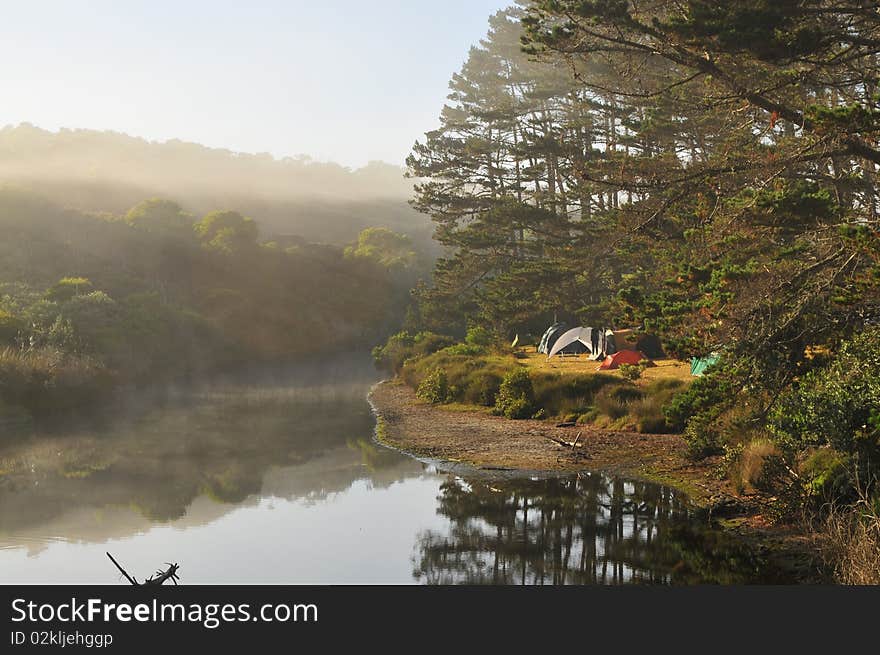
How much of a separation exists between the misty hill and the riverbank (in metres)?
62.5

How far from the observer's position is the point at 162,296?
5331cm

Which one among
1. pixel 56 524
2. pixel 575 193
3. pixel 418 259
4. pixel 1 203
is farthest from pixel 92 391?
pixel 418 259

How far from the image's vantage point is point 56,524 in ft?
48.8

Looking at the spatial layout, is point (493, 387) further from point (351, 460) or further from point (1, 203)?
point (1, 203)

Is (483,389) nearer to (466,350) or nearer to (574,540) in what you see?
(466,350)

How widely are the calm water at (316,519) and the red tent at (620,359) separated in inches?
384

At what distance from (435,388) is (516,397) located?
5.05 m

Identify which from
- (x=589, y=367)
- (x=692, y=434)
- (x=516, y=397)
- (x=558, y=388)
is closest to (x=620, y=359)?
(x=589, y=367)

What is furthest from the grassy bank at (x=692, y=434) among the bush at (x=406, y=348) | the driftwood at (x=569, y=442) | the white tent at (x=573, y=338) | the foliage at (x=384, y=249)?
the foliage at (x=384, y=249)

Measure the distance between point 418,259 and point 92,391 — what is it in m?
49.2

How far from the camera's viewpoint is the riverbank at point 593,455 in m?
12.6

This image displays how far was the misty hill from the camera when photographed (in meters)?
99.7

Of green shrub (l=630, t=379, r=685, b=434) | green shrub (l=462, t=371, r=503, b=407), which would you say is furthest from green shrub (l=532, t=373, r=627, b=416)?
green shrub (l=462, t=371, r=503, b=407)

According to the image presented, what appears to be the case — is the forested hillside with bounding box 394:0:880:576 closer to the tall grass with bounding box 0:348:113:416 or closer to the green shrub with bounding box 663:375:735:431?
the green shrub with bounding box 663:375:735:431
